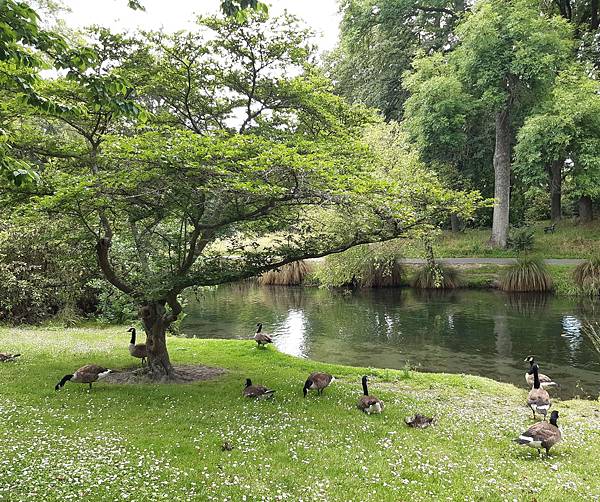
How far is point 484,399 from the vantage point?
1179cm

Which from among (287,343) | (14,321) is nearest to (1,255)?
(14,321)

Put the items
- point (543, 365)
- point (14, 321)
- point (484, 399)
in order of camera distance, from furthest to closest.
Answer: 1. point (14, 321)
2. point (543, 365)
3. point (484, 399)

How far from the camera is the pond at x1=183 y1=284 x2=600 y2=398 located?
55.4 ft

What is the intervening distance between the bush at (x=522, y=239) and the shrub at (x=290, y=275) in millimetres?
15948

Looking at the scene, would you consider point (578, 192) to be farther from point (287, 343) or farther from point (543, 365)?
point (287, 343)

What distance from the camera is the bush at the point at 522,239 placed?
116 ft

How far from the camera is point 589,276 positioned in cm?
2925

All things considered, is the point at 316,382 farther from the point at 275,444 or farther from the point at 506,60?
the point at 506,60

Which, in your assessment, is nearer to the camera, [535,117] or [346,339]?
[346,339]

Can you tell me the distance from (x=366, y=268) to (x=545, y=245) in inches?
555

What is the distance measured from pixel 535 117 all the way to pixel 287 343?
23319 millimetres

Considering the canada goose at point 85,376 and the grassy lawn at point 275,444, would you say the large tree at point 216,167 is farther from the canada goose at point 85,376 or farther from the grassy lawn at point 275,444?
the grassy lawn at point 275,444

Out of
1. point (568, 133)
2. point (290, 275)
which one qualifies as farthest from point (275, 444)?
point (568, 133)

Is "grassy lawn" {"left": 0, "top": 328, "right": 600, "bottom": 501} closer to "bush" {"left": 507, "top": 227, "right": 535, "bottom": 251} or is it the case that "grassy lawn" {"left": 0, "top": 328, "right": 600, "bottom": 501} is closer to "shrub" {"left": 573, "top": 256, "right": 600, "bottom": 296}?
"shrub" {"left": 573, "top": 256, "right": 600, "bottom": 296}
